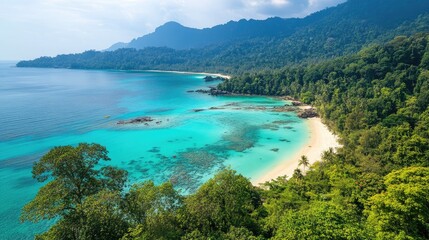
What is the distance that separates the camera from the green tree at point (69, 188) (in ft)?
53.4

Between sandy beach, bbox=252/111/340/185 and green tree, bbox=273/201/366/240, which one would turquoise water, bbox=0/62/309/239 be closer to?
sandy beach, bbox=252/111/340/185

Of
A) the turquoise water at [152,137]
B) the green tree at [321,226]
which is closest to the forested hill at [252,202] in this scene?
the green tree at [321,226]

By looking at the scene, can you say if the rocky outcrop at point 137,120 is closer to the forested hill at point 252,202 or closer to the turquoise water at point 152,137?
the turquoise water at point 152,137

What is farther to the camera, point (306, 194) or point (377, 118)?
point (377, 118)

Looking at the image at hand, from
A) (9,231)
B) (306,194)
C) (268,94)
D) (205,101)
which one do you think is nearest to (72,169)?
(9,231)

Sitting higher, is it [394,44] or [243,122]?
[394,44]

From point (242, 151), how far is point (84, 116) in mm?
50226

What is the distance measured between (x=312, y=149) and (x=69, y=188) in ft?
132

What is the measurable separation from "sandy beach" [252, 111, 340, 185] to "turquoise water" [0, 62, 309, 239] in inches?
57.7

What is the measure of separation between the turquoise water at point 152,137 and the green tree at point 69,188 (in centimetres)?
1341

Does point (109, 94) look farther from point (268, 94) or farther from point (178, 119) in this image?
point (268, 94)

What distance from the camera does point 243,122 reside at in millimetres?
67875

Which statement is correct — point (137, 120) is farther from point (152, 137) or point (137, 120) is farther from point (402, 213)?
point (402, 213)

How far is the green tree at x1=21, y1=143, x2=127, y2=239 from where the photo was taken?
16.3 metres
